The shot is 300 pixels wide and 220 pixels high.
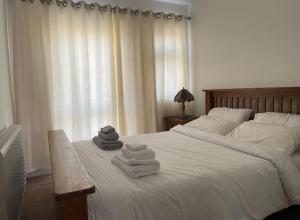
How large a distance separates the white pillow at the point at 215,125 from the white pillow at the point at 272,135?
0.26m

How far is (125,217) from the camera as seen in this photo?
1157 mm

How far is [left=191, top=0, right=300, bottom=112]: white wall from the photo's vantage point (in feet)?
8.13

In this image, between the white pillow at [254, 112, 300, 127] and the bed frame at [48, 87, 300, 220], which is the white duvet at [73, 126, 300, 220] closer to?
the bed frame at [48, 87, 300, 220]

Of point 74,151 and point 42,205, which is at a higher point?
point 74,151

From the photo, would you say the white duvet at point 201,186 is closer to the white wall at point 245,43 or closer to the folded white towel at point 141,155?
the folded white towel at point 141,155

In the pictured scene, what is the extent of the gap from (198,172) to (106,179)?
58 centimetres

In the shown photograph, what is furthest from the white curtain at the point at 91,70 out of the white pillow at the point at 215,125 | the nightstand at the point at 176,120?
the white pillow at the point at 215,125

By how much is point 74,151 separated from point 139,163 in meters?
0.58

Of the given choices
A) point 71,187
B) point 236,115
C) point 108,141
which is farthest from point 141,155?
point 236,115

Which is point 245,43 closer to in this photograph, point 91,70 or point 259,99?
point 259,99

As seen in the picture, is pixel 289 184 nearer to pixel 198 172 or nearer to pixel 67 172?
pixel 198 172

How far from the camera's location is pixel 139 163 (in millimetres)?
1473

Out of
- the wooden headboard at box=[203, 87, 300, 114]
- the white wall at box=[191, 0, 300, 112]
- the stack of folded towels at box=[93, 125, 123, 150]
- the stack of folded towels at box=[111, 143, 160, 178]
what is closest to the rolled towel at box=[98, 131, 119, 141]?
the stack of folded towels at box=[93, 125, 123, 150]

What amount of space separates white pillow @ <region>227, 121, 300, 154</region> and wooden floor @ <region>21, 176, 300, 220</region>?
48 cm
